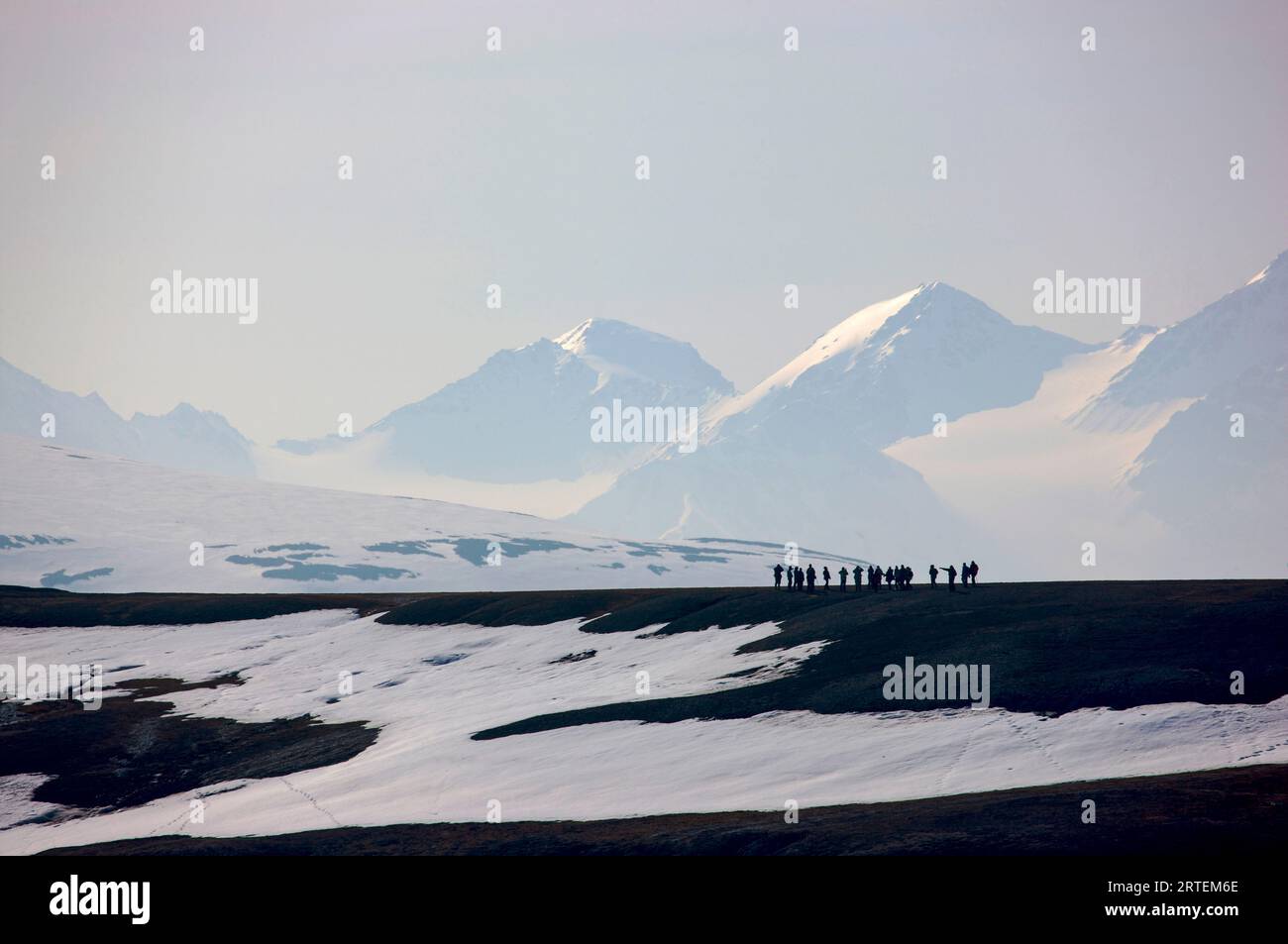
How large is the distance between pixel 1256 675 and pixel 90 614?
114921 millimetres

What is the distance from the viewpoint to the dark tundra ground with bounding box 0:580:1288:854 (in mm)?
47812

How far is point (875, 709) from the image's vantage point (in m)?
69.6

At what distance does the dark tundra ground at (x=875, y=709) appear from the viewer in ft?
157

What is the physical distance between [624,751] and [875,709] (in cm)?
1193

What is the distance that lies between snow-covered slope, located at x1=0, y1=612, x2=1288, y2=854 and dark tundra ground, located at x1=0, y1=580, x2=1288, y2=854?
6.61 feet

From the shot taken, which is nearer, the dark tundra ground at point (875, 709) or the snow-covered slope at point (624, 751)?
the dark tundra ground at point (875, 709)

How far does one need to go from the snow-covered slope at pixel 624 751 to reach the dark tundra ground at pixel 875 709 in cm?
201

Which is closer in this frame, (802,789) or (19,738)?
(802,789)

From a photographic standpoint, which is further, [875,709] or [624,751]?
[624,751]

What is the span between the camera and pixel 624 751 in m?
70.2

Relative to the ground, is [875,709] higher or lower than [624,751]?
higher
